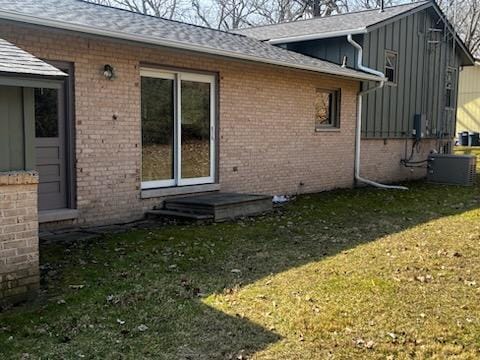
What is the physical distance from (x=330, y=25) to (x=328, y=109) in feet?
10.3

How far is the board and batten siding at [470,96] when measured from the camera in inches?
1194

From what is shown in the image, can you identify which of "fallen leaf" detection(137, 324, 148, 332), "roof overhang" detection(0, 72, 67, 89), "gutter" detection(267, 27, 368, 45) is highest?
"gutter" detection(267, 27, 368, 45)

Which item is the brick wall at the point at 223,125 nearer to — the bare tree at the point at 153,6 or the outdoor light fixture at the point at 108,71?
the outdoor light fixture at the point at 108,71

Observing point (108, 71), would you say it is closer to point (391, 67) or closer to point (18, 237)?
point (18, 237)

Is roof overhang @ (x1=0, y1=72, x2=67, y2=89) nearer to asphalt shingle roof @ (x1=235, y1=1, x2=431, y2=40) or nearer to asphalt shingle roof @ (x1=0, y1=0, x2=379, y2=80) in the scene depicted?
asphalt shingle roof @ (x1=0, y1=0, x2=379, y2=80)

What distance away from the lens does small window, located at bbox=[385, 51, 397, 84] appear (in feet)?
49.3

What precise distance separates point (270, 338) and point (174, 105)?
6018 mm

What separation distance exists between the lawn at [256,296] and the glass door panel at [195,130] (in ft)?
6.41

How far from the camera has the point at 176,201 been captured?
8867 mm

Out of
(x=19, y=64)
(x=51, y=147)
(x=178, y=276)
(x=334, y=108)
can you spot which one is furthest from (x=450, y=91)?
(x=19, y=64)

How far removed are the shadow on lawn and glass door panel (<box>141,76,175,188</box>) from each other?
129 centimetres

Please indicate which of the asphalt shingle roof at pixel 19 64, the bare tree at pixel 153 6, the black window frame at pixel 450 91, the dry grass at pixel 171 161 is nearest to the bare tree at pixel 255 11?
the bare tree at pixel 153 6

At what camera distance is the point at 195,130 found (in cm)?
966

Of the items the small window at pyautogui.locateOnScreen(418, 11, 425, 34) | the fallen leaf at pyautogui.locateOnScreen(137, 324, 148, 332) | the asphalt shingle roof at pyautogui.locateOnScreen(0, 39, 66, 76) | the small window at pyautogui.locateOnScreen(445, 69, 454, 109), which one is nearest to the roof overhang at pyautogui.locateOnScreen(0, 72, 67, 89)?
the asphalt shingle roof at pyautogui.locateOnScreen(0, 39, 66, 76)
